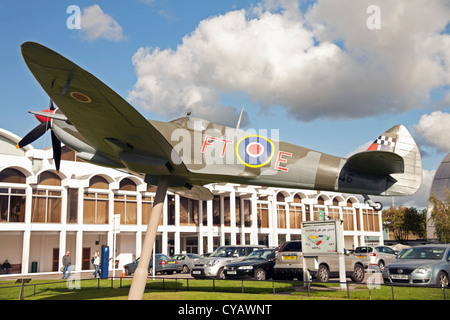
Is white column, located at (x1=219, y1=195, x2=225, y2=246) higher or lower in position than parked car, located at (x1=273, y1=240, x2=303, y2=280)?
higher

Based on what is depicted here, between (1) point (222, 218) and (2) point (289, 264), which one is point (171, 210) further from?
(2) point (289, 264)

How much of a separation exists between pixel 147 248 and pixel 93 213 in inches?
1126

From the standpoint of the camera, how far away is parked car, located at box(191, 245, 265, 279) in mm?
19719

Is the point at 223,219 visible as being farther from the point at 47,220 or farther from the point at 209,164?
the point at 209,164

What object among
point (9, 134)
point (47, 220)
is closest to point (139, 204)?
point (47, 220)

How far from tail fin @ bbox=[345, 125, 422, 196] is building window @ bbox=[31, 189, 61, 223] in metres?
30.2

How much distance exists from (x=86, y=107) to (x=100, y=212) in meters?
30.1

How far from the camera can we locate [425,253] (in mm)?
14742

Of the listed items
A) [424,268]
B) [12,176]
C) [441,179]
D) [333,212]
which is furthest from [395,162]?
[441,179]

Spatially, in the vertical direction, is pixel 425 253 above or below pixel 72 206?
below

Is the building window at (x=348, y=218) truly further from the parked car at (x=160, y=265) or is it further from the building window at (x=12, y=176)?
the building window at (x=12, y=176)

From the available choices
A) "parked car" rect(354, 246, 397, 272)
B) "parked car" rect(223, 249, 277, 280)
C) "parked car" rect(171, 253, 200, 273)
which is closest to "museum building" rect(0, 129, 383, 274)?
"parked car" rect(171, 253, 200, 273)

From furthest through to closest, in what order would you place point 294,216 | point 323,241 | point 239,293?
point 294,216 < point 323,241 < point 239,293

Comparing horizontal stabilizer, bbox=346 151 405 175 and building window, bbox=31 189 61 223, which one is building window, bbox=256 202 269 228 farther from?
horizontal stabilizer, bbox=346 151 405 175
